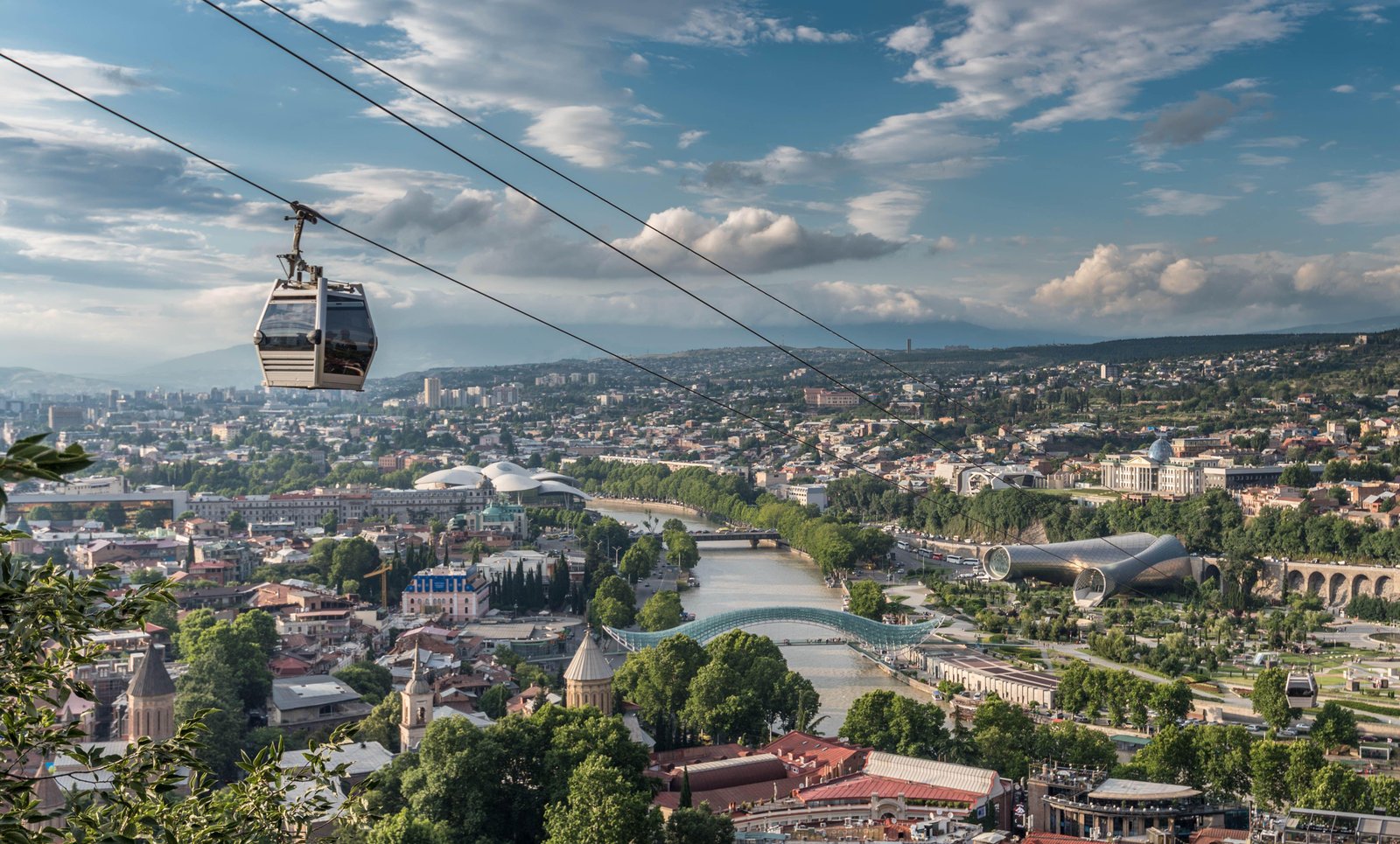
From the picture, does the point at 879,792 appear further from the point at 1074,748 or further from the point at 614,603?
the point at 614,603

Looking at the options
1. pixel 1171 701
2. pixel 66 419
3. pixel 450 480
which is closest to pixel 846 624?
pixel 1171 701

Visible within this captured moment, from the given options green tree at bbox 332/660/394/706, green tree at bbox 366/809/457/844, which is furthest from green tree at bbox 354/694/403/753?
green tree at bbox 366/809/457/844

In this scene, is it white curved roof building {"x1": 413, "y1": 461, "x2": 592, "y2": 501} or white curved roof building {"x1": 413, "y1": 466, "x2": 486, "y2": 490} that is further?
white curved roof building {"x1": 413, "y1": 466, "x2": 486, "y2": 490}

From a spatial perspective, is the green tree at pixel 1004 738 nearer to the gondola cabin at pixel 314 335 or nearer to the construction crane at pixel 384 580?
the gondola cabin at pixel 314 335

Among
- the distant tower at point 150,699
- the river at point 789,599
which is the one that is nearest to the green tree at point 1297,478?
the river at point 789,599

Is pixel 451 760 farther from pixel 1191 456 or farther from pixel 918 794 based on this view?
pixel 1191 456

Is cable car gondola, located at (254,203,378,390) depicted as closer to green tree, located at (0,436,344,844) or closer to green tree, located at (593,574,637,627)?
green tree, located at (0,436,344,844)
